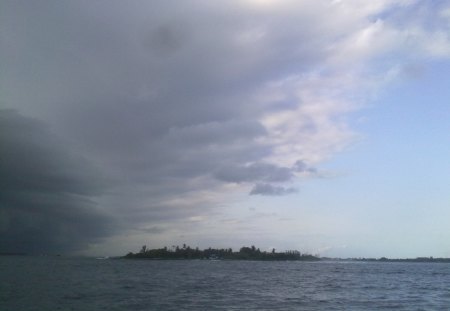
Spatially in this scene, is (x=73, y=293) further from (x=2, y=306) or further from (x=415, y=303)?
Answer: (x=415, y=303)

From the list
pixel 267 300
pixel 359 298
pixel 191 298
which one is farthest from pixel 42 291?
pixel 359 298

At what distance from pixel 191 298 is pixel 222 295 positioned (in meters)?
6.63

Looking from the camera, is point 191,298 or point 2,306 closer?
point 2,306

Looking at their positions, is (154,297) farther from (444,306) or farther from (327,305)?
(444,306)

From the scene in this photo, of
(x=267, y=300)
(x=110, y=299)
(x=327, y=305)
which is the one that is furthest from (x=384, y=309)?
(x=110, y=299)

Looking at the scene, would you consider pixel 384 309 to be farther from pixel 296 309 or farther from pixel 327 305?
pixel 296 309

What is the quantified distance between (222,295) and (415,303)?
96.6 feet

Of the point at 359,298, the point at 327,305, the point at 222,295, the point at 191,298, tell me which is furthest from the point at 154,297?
the point at 359,298

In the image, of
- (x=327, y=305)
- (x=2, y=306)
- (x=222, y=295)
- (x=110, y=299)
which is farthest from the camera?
(x=222, y=295)

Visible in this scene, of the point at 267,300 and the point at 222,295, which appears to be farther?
the point at 222,295

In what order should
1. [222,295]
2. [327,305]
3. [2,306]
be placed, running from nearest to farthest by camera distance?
[2,306]
[327,305]
[222,295]

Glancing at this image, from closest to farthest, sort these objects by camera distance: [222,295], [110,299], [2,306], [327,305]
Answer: [2,306], [327,305], [110,299], [222,295]

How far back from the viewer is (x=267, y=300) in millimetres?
66375

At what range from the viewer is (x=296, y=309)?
2245 inches
